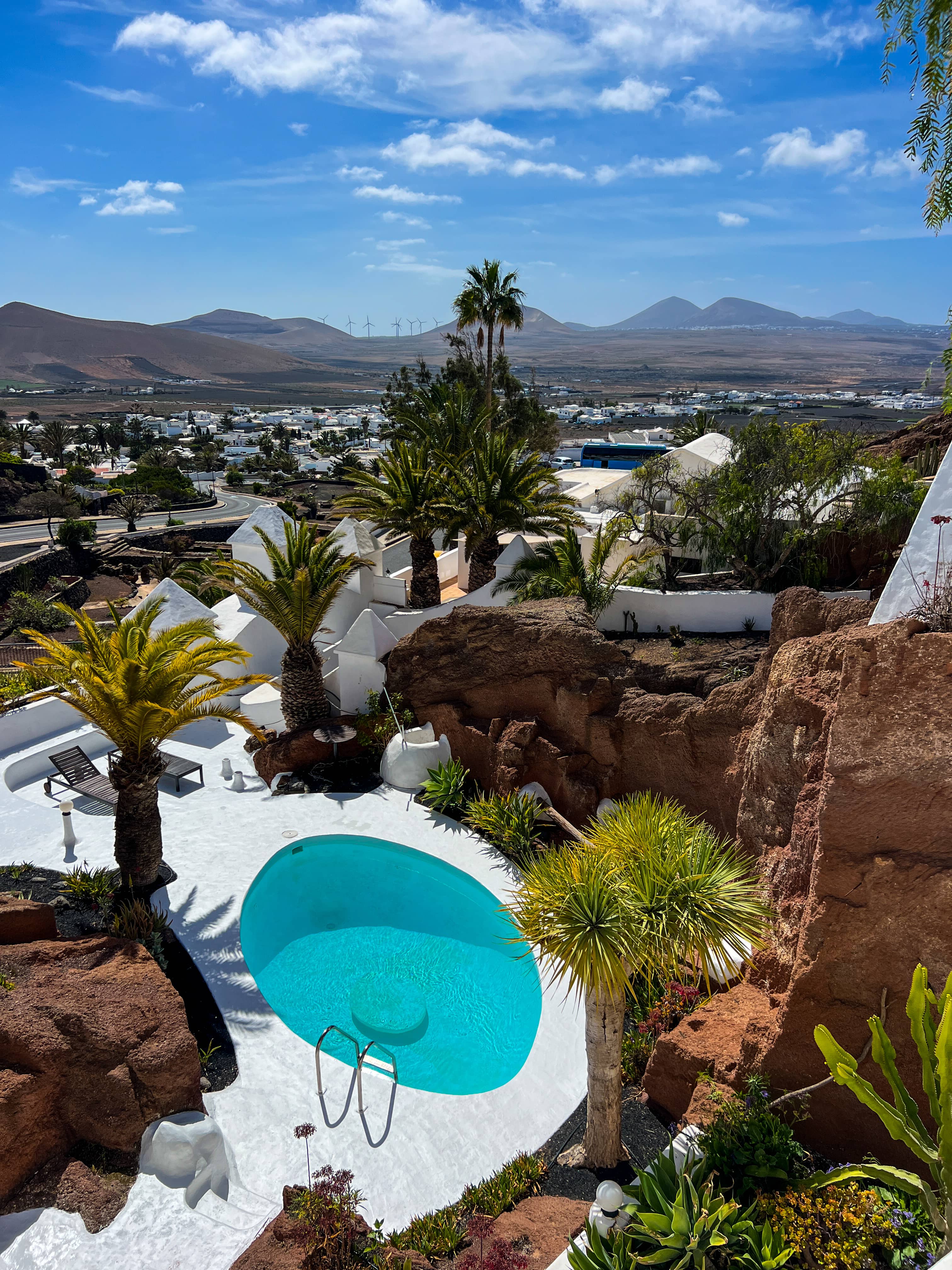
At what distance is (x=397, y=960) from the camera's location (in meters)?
11.7

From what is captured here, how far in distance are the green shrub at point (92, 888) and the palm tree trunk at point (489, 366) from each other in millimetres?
20455

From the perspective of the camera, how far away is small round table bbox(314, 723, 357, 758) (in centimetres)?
1623

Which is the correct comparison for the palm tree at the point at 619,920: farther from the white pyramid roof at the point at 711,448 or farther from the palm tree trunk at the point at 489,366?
the palm tree trunk at the point at 489,366

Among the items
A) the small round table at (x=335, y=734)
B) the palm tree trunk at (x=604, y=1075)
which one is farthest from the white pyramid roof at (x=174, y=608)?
the palm tree trunk at (x=604, y=1075)

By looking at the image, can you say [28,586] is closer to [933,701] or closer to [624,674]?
[624,674]

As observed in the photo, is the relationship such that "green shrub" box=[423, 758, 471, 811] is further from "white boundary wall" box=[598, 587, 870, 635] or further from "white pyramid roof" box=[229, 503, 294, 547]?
"white pyramid roof" box=[229, 503, 294, 547]

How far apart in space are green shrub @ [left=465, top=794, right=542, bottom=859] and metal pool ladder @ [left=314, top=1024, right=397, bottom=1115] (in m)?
4.42

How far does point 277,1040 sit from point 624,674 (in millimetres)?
8202

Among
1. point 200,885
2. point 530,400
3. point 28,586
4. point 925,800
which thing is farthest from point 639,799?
point 28,586

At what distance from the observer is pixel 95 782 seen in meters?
15.2

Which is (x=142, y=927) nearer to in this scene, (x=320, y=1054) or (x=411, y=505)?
(x=320, y=1054)

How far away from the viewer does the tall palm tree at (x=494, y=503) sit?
19.0m

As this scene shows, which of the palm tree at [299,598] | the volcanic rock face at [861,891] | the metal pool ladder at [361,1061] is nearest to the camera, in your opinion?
the volcanic rock face at [861,891]

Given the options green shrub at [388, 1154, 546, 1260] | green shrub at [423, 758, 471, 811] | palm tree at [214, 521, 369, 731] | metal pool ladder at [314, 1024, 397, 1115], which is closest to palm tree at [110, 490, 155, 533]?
palm tree at [214, 521, 369, 731]
